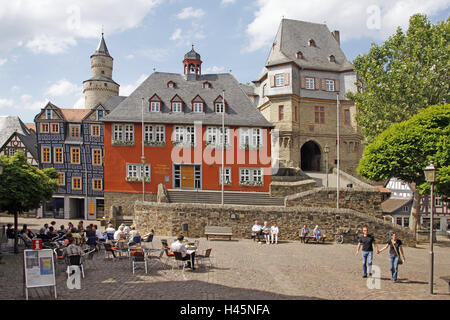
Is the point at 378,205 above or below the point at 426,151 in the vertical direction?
below

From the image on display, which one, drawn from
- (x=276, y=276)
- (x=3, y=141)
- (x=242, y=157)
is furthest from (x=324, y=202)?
(x=3, y=141)

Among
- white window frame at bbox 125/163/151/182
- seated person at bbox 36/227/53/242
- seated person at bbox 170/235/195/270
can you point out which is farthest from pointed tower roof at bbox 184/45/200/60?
seated person at bbox 170/235/195/270

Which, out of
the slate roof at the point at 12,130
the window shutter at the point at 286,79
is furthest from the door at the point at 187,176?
the slate roof at the point at 12,130

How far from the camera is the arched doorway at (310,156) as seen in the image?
4131cm

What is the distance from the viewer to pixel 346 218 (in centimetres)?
2038

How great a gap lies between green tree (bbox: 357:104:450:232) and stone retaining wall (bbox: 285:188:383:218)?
1.30 meters

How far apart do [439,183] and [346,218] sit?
19.6 ft

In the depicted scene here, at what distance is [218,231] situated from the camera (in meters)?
19.7

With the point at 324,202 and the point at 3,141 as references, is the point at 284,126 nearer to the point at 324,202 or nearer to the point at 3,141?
the point at 324,202

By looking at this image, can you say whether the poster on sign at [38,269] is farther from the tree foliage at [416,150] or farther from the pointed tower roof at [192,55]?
the pointed tower roof at [192,55]

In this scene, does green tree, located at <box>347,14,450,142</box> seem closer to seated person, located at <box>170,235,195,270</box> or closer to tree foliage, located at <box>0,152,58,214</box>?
seated person, located at <box>170,235,195,270</box>

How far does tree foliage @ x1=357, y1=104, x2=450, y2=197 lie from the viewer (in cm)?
2052

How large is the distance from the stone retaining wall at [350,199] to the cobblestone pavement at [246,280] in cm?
770
